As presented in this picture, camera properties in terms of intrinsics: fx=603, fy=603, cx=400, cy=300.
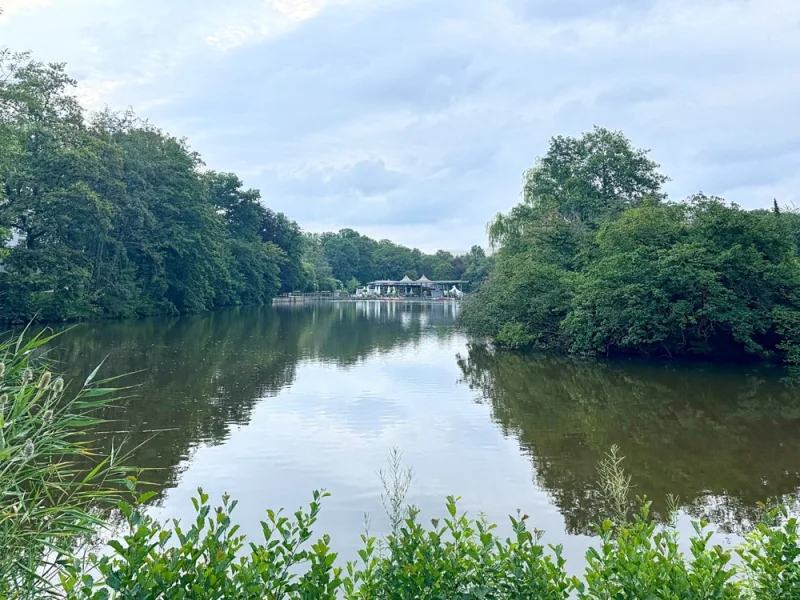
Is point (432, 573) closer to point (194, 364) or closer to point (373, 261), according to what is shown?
point (194, 364)

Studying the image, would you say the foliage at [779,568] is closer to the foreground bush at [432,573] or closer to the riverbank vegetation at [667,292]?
the foreground bush at [432,573]

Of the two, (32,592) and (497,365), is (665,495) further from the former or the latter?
(497,365)

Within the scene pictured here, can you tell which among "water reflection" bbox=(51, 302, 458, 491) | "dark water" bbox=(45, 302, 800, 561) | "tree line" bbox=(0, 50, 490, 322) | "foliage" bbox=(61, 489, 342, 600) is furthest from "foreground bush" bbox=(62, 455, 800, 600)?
"tree line" bbox=(0, 50, 490, 322)

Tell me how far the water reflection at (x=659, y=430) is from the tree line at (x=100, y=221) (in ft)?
32.7

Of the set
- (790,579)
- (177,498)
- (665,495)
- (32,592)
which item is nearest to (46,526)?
(32,592)

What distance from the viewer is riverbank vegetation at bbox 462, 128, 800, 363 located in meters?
14.6

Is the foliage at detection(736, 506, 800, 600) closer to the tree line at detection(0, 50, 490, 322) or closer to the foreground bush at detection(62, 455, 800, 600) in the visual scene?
the foreground bush at detection(62, 455, 800, 600)

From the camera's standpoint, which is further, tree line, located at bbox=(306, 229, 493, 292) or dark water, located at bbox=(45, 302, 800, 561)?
tree line, located at bbox=(306, 229, 493, 292)

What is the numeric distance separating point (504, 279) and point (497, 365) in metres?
5.21

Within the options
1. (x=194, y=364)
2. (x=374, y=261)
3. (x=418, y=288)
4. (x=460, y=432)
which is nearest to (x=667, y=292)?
(x=460, y=432)

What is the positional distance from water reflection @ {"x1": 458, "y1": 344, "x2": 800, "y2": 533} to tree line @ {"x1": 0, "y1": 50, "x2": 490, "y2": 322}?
9976mm

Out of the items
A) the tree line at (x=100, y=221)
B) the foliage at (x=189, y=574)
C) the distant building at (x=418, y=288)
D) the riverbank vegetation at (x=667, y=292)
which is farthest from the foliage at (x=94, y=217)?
the distant building at (x=418, y=288)

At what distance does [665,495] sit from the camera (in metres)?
5.98

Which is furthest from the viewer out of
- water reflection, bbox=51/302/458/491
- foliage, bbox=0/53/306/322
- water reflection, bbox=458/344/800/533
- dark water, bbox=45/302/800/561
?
foliage, bbox=0/53/306/322
